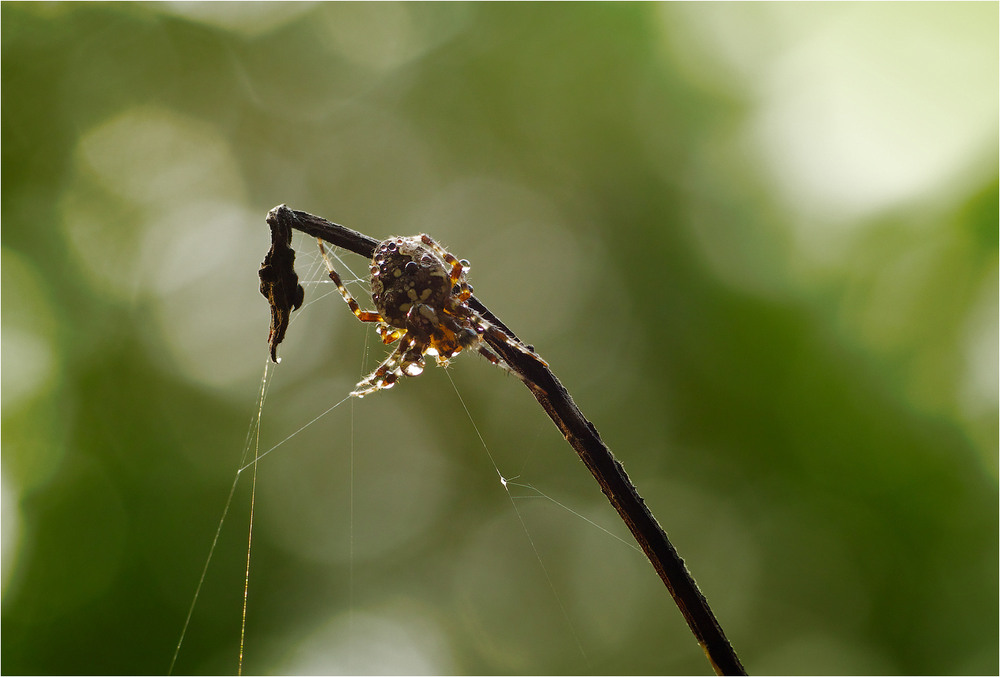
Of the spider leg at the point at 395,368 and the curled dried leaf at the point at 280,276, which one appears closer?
the curled dried leaf at the point at 280,276

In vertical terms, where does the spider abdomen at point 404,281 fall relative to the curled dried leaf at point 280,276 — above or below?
above

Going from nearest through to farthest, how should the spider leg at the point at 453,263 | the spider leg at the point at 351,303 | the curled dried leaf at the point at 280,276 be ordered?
the curled dried leaf at the point at 280,276, the spider leg at the point at 351,303, the spider leg at the point at 453,263

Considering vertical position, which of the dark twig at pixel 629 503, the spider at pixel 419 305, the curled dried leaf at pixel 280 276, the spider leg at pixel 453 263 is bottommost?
the dark twig at pixel 629 503

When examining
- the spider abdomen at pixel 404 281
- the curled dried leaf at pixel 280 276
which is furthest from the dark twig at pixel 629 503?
the spider abdomen at pixel 404 281

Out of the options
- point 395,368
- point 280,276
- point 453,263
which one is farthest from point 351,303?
point 280,276

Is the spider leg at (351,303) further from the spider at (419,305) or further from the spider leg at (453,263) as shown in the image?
the spider leg at (453,263)

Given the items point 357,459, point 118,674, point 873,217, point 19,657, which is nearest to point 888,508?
point 873,217

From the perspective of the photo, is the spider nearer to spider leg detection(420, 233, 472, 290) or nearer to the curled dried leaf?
spider leg detection(420, 233, 472, 290)

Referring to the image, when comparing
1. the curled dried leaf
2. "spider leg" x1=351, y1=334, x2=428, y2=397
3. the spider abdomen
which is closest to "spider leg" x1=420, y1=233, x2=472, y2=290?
the spider abdomen

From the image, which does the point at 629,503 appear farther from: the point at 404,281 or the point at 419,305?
the point at 404,281
